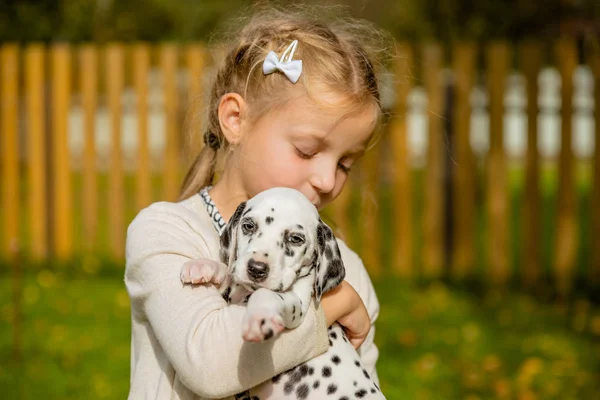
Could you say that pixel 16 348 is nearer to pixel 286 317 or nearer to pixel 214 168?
pixel 214 168

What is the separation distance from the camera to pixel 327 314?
2.34 metres

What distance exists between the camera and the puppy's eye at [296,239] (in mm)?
2111

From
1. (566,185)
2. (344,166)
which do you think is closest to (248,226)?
(344,166)

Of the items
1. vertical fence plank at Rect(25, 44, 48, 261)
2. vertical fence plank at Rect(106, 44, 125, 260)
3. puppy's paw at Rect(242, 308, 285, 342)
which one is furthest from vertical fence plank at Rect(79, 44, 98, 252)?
puppy's paw at Rect(242, 308, 285, 342)

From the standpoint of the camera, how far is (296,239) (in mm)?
2119

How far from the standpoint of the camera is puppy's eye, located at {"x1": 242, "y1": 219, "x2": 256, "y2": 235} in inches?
84.4

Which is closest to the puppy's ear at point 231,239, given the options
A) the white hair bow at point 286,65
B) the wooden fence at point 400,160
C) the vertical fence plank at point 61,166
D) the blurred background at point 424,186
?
the white hair bow at point 286,65

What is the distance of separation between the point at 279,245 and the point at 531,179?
7690 millimetres

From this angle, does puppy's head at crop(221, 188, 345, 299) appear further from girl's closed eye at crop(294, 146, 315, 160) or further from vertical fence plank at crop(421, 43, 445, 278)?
vertical fence plank at crop(421, 43, 445, 278)

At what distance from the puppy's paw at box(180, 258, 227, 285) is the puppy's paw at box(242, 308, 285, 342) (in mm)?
441

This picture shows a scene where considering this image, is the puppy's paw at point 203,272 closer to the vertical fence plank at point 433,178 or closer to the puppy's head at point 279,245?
the puppy's head at point 279,245

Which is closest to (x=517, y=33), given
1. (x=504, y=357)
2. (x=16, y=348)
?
(x=504, y=357)

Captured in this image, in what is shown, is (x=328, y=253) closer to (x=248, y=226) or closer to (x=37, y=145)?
(x=248, y=226)

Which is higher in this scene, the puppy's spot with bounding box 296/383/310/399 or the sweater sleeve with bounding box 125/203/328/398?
the sweater sleeve with bounding box 125/203/328/398
